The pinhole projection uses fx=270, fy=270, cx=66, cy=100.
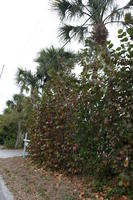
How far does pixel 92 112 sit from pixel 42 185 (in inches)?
90.5

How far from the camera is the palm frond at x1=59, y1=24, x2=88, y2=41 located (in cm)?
1095

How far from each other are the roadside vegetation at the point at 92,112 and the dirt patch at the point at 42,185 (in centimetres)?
34

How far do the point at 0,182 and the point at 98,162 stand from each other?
125 inches

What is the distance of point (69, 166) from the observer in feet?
24.7

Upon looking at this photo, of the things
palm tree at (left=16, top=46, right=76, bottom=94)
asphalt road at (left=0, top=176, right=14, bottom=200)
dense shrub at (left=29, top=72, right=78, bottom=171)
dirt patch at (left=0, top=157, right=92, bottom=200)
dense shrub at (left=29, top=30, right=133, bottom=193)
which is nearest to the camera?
dense shrub at (left=29, top=30, right=133, bottom=193)

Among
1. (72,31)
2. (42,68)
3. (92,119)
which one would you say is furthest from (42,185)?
(42,68)

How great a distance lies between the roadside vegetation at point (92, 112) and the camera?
13.4 feet

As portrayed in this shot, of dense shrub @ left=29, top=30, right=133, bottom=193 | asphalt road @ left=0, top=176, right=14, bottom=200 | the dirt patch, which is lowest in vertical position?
asphalt road @ left=0, top=176, right=14, bottom=200

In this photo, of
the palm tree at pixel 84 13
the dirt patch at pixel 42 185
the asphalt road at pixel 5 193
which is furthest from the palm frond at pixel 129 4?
the asphalt road at pixel 5 193

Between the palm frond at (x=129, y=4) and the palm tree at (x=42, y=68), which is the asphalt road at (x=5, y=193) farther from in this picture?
the palm frond at (x=129, y=4)

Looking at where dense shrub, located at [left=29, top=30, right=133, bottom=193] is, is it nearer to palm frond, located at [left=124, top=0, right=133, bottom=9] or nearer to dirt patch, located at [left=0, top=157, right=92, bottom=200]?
dirt patch, located at [left=0, top=157, right=92, bottom=200]

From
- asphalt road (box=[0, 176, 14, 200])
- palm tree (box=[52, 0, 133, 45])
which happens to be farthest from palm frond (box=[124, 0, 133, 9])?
asphalt road (box=[0, 176, 14, 200])

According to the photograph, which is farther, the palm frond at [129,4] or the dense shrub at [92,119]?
the palm frond at [129,4]

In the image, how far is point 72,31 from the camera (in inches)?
438
